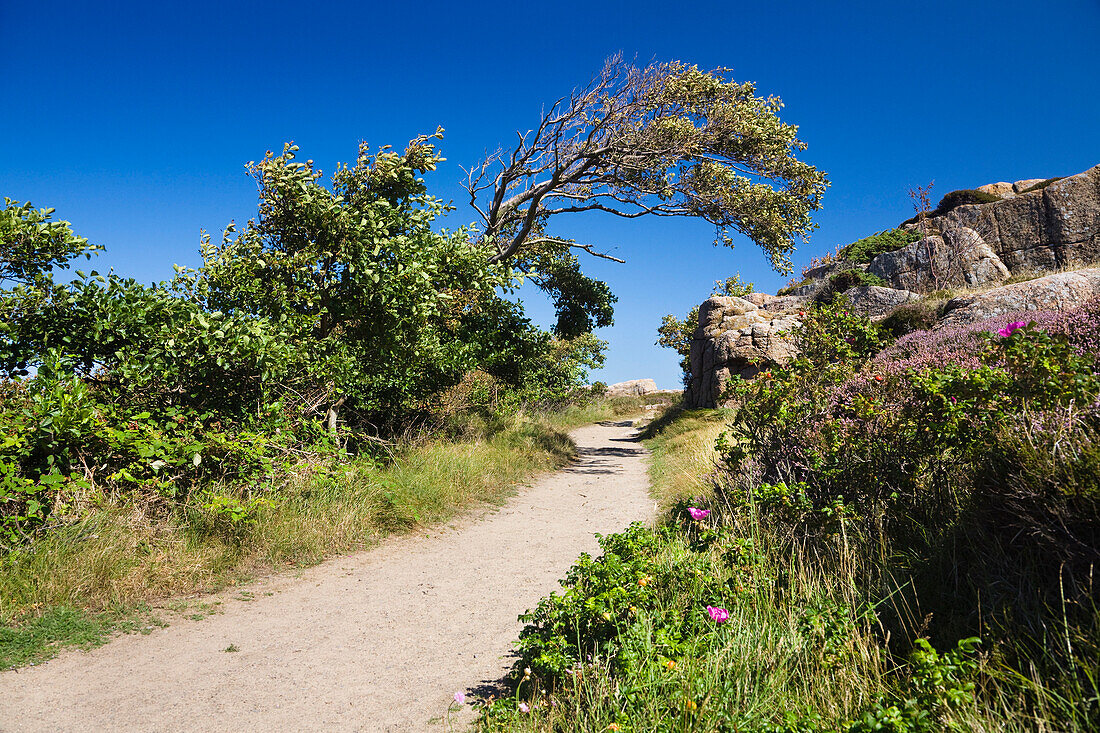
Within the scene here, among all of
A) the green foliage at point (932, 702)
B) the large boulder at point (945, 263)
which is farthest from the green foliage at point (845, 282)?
the green foliage at point (932, 702)

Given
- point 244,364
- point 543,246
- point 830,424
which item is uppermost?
point 543,246

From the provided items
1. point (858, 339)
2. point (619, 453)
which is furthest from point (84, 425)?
point (619, 453)

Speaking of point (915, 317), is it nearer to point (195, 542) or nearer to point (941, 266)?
point (941, 266)

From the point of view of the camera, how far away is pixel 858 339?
7.60 m

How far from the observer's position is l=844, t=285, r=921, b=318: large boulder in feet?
58.8

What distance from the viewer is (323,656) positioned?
436cm

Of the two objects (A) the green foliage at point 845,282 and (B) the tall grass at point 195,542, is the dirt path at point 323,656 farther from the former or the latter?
(A) the green foliage at point 845,282

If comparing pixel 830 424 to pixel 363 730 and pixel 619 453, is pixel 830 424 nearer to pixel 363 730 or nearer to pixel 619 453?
pixel 363 730

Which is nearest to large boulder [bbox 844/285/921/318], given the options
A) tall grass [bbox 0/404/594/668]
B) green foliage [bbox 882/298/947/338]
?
green foliage [bbox 882/298/947/338]

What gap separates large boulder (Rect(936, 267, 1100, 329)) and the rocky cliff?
153 inches

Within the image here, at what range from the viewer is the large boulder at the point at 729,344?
2014 cm

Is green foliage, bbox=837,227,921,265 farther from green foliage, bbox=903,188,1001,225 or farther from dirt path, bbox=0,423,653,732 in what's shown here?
dirt path, bbox=0,423,653,732

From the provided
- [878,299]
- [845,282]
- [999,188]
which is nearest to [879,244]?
[845,282]

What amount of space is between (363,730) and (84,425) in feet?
14.3
